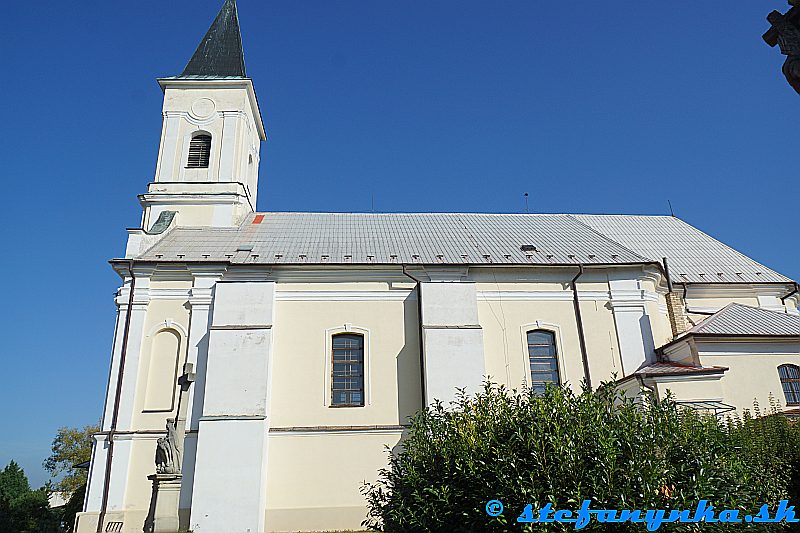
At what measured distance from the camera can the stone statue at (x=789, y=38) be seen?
15.5 ft

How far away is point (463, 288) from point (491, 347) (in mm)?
2177

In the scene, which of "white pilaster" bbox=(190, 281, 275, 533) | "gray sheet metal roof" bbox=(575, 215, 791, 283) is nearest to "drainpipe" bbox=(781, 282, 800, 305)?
"gray sheet metal roof" bbox=(575, 215, 791, 283)

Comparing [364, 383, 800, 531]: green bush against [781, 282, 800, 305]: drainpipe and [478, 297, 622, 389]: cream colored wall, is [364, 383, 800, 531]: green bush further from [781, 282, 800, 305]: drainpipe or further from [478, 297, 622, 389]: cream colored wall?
[781, 282, 800, 305]: drainpipe

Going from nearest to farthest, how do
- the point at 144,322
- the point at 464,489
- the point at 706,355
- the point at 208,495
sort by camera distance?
the point at 464,489 < the point at 208,495 < the point at 706,355 < the point at 144,322

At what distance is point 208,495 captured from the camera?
16391 millimetres

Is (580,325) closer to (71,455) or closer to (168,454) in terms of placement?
(168,454)

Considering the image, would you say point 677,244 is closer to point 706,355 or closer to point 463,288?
point 706,355

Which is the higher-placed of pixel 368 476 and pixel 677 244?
pixel 677 244

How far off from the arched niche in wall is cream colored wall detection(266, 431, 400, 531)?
3.78 m

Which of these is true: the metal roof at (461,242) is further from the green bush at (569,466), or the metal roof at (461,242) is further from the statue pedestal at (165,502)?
the green bush at (569,466)

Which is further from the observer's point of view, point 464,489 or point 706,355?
point 706,355

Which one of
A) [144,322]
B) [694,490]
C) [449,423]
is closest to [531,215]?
[144,322]

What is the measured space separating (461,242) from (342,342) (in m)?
6.38

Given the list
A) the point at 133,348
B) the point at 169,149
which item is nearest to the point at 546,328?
the point at 133,348
